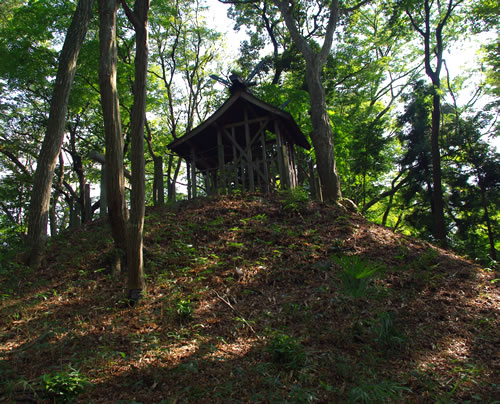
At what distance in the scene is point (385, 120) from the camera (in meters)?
22.0

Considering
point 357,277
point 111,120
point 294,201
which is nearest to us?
point 357,277

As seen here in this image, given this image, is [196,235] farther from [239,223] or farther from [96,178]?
[96,178]

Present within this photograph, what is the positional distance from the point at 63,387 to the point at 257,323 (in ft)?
8.49

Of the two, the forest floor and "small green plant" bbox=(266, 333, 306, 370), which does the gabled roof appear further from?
"small green plant" bbox=(266, 333, 306, 370)

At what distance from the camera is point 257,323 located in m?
4.93

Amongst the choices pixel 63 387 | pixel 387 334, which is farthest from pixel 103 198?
pixel 387 334

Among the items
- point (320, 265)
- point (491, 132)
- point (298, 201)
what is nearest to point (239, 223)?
point (298, 201)

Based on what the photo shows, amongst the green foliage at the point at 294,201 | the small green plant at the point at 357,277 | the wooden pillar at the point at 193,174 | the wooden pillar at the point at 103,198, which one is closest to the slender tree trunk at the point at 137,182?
the small green plant at the point at 357,277

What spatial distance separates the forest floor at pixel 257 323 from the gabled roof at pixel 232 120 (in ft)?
19.8

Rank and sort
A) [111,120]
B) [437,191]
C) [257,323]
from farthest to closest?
[437,191], [111,120], [257,323]

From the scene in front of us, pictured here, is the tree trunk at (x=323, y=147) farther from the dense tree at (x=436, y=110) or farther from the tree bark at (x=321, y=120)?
the dense tree at (x=436, y=110)

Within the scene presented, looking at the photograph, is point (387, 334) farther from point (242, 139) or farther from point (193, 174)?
point (242, 139)

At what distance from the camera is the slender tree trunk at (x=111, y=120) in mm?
6047

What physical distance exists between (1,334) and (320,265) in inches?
211
